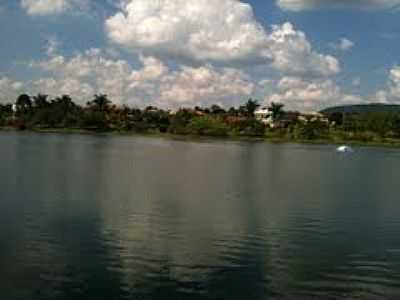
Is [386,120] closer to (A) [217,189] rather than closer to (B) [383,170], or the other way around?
(B) [383,170]

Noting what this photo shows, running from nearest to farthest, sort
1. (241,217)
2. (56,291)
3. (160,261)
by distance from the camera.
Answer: (56,291) → (160,261) → (241,217)

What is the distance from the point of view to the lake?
18.9m

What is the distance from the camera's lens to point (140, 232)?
27188 mm

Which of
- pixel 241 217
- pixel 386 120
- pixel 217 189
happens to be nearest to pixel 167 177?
pixel 217 189

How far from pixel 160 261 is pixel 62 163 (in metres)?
45.9

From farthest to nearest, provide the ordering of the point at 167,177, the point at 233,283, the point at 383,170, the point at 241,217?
the point at 383,170 < the point at 167,177 < the point at 241,217 < the point at 233,283

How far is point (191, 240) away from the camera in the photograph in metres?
25.8

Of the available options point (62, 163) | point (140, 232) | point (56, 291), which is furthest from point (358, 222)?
point (62, 163)

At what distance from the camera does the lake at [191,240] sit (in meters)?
18.9

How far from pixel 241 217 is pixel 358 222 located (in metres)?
6.49

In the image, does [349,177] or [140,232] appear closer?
[140,232]

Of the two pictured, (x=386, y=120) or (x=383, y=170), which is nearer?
(x=383, y=170)

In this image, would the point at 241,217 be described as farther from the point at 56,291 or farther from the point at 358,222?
the point at 56,291

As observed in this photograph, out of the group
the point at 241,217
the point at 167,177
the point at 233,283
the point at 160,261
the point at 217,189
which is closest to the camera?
Result: the point at 233,283
